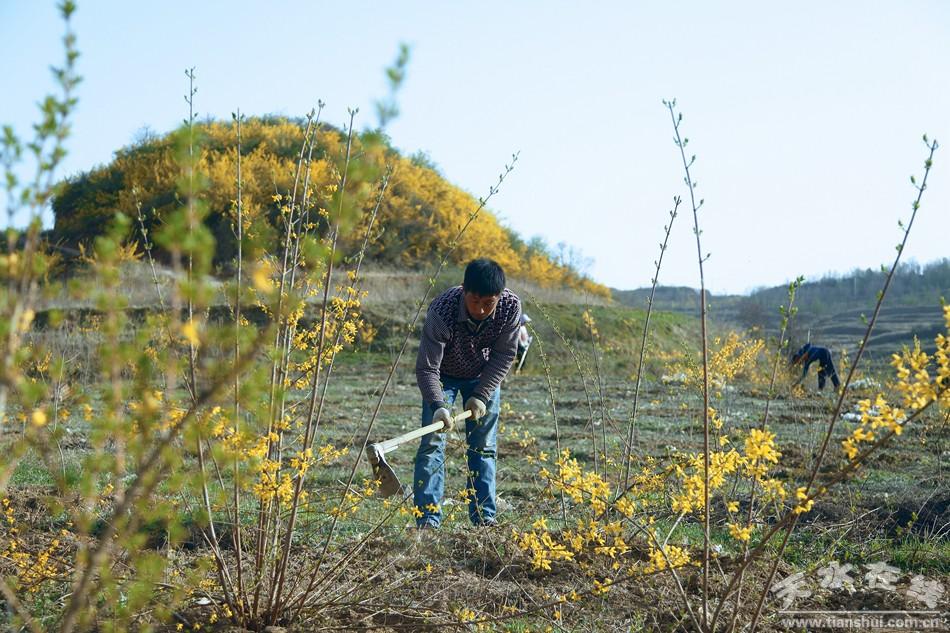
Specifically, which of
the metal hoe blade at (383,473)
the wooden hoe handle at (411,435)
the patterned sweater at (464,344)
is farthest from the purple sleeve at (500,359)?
the metal hoe blade at (383,473)

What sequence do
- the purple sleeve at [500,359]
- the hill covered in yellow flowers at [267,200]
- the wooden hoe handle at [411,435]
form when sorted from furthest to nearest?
the hill covered in yellow flowers at [267,200] → the purple sleeve at [500,359] → the wooden hoe handle at [411,435]

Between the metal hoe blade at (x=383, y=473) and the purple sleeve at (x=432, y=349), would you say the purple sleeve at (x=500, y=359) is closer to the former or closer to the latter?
the purple sleeve at (x=432, y=349)

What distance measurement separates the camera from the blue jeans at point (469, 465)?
171 inches

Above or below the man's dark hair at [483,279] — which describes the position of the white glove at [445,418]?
below

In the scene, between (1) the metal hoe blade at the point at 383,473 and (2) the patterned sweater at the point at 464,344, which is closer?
(1) the metal hoe blade at the point at 383,473

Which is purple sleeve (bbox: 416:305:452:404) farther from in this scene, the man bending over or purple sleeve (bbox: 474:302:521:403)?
purple sleeve (bbox: 474:302:521:403)

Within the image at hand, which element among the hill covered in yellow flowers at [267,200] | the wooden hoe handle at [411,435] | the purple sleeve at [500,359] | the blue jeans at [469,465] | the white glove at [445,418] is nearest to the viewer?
the wooden hoe handle at [411,435]

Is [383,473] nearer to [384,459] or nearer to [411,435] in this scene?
[384,459]

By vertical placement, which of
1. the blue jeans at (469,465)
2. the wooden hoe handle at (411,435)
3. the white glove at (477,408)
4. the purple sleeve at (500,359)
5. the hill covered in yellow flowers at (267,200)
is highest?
the hill covered in yellow flowers at (267,200)

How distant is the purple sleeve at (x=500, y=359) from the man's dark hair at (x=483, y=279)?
41cm

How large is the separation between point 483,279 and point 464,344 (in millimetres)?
583

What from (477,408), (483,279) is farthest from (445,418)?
(483,279)

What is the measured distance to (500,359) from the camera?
4.62m

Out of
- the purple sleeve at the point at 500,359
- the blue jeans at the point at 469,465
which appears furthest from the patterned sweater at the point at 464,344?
the blue jeans at the point at 469,465
